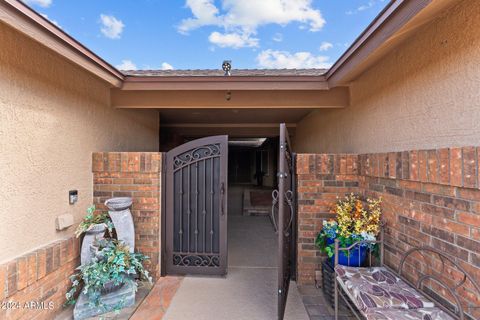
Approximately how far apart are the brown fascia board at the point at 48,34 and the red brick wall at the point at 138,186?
3.65ft

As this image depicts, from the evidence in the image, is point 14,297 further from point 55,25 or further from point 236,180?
point 236,180

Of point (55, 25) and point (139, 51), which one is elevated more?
point (139, 51)

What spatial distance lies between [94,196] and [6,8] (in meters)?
2.24

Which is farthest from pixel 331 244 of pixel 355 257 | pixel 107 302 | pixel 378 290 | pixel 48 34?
pixel 48 34

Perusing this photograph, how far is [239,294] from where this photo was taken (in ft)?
9.65

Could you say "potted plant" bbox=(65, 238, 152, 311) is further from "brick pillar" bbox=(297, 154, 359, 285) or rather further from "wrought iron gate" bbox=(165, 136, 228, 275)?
"brick pillar" bbox=(297, 154, 359, 285)

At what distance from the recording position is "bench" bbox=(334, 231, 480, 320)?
1.66 metres

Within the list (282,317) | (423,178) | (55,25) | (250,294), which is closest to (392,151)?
(423,178)

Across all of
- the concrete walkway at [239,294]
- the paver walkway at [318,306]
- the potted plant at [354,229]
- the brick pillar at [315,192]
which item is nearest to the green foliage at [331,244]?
the potted plant at [354,229]

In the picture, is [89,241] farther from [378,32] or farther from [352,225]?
[378,32]

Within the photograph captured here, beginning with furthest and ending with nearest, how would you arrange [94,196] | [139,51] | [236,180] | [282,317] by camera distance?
[236,180], [139,51], [94,196], [282,317]

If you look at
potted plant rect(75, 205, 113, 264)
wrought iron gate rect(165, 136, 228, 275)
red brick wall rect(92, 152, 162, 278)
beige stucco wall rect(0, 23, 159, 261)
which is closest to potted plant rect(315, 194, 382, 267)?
wrought iron gate rect(165, 136, 228, 275)

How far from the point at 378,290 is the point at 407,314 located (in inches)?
11.2

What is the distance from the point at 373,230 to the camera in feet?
8.64
